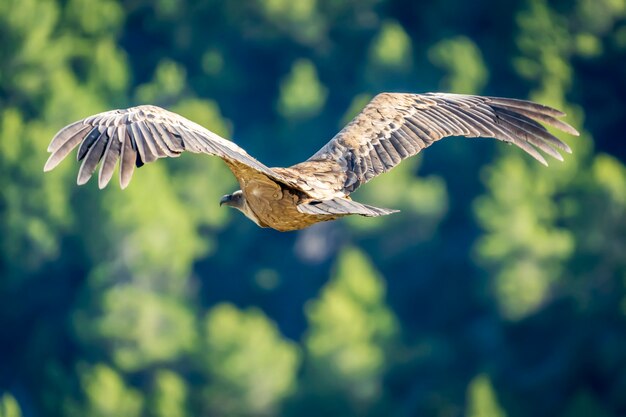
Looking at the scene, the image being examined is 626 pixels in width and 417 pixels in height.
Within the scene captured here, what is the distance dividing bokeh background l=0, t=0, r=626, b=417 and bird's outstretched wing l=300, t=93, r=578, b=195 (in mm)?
27205

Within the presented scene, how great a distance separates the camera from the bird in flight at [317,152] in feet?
31.1

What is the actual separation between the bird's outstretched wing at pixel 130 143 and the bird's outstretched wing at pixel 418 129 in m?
1.42

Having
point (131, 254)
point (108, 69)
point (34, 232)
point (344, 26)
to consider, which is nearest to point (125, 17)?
point (108, 69)

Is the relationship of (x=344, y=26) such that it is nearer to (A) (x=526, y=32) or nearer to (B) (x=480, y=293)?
(A) (x=526, y=32)

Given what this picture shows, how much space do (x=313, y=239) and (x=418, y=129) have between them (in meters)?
36.0

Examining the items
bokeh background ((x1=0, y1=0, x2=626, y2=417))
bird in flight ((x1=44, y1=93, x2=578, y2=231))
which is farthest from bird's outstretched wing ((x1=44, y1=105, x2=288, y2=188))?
bokeh background ((x1=0, y1=0, x2=626, y2=417))

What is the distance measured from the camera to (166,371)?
42.1 meters

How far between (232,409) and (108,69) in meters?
15.7

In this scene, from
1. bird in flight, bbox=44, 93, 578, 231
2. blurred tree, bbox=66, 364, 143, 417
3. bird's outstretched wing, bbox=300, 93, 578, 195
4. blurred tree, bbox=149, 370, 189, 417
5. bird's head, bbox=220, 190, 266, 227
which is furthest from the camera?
blurred tree, bbox=149, 370, 189, 417

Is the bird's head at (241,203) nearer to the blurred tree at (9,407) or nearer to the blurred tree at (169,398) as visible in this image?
the blurred tree at (9,407)

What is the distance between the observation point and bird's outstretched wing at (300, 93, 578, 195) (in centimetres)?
1131

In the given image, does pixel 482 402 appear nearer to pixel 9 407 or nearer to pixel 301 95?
pixel 9 407

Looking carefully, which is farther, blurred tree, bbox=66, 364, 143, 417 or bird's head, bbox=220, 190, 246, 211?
blurred tree, bbox=66, 364, 143, 417

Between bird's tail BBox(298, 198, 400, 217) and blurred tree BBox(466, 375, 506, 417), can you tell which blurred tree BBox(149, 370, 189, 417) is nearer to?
blurred tree BBox(466, 375, 506, 417)
